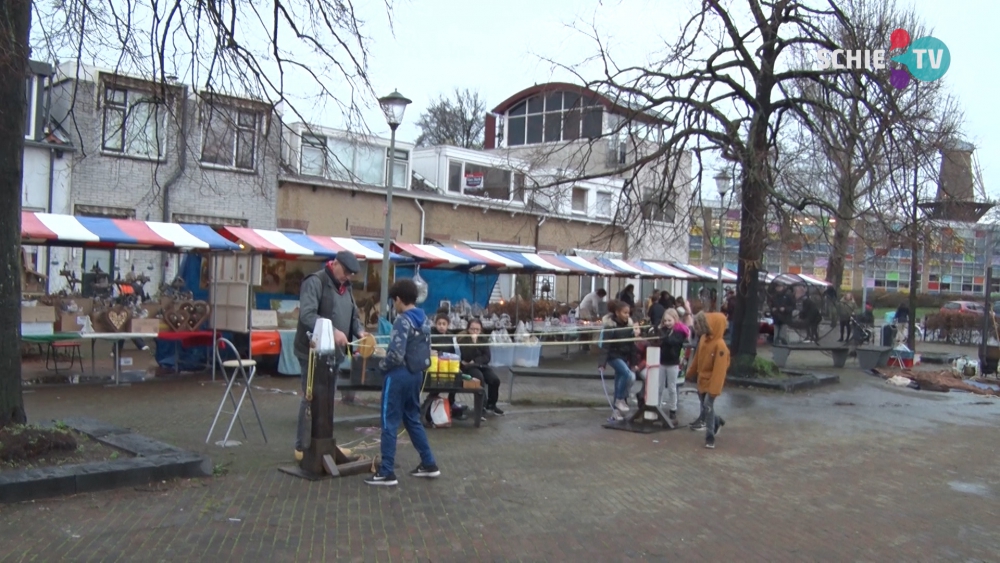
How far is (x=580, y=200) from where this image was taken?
122ft

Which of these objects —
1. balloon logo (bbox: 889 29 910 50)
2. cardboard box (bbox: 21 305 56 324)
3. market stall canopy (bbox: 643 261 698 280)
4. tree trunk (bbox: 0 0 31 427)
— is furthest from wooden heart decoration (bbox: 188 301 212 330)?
market stall canopy (bbox: 643 261 698 280)

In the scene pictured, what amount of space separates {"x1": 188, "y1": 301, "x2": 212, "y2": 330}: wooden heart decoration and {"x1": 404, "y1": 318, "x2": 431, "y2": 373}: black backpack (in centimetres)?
840

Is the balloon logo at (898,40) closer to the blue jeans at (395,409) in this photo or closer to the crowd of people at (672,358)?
the crowd of people at (672,358)

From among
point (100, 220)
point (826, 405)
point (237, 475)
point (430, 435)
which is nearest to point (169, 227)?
point (100, 220)

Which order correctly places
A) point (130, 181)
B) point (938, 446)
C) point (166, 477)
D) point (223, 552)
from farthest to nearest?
point (130, 181) < point (938, 446) < point (166, 477) < point (223, 552)

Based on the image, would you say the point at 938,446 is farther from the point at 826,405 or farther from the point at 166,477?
the point at 166,477

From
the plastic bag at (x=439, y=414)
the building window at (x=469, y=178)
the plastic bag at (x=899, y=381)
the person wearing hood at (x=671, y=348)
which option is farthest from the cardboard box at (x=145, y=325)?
the building window at (x=469, y=178)

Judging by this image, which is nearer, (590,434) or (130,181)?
(590,434)

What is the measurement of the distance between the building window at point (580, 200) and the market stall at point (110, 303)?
23.4 metres

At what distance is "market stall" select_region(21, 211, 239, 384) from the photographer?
1277 centimetres

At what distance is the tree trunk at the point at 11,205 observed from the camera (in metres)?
7.25

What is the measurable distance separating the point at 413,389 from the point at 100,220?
28.5ft

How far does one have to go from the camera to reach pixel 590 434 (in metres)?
10.5

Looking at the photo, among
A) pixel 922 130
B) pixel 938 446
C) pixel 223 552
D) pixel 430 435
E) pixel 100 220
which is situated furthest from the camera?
pixel 922 130
